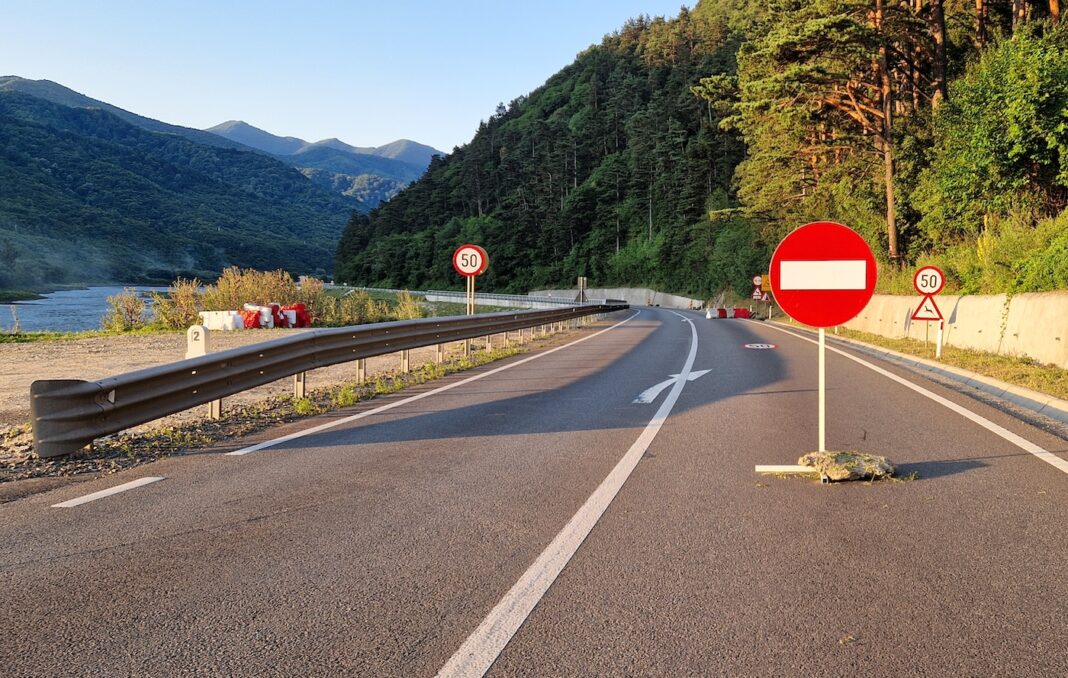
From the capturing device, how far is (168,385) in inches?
307

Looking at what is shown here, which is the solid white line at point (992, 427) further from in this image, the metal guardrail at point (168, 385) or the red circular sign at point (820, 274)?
the metal guardrail at point (168, 385)

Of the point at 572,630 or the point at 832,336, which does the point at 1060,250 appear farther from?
the point at 572,630

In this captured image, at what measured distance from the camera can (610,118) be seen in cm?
13562

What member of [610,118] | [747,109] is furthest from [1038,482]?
[610,118]

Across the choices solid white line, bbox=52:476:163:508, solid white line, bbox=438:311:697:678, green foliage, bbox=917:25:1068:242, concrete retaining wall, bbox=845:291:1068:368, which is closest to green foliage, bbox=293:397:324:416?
solid white line, bbox=52:476:163:508

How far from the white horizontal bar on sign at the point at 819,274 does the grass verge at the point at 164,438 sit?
5.62 meters

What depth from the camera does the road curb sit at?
9.56 meters

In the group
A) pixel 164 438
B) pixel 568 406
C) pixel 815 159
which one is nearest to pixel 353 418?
pixel 164 438

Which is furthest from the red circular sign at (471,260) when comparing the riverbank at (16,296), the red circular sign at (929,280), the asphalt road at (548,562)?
the riverbank at (16,296)

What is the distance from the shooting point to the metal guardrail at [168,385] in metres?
6.75

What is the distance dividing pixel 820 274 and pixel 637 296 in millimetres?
93002

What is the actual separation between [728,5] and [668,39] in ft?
38.4

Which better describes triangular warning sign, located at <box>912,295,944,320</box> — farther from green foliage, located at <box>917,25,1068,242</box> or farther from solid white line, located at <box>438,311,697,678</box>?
solid white line, located at <box>438,311,697,678</box>

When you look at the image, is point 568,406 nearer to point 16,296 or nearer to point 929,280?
point 929,280
